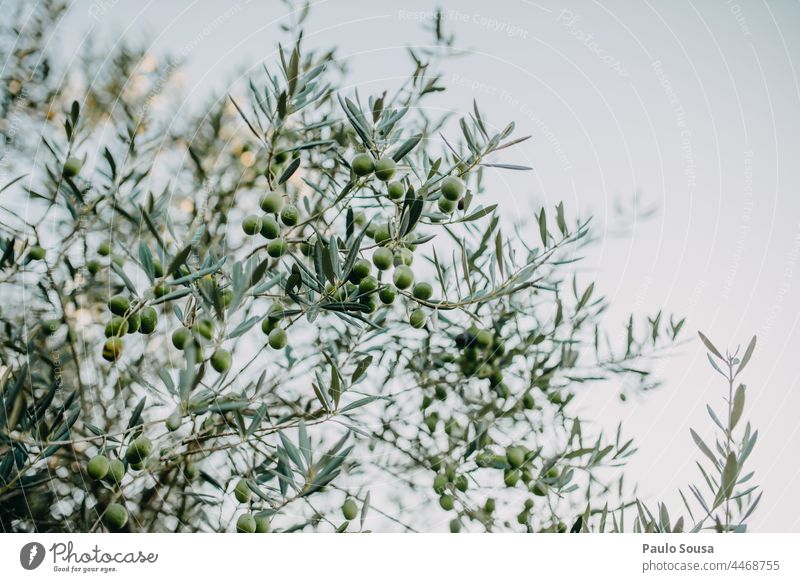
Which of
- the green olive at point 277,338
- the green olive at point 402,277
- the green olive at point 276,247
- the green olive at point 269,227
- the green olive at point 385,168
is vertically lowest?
the green olive at point 277,338

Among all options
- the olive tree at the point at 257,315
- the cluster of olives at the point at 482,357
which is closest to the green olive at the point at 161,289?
the olive tree at the point at 257,315

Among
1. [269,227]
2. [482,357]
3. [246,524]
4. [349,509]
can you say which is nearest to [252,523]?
[246,524]

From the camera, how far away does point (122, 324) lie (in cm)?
72

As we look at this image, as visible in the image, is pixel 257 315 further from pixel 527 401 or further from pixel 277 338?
pixel 527 401

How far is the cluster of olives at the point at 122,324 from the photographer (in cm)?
72

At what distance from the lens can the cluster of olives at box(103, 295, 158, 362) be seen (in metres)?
0.72

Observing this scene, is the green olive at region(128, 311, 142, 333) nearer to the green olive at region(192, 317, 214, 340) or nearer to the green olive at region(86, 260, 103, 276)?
the green olive at region(192, 317, 214, 340)

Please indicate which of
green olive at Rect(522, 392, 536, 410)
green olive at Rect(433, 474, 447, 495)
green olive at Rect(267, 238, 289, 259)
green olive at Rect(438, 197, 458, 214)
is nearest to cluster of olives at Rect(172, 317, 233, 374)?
green olive at Rect(267, 238, 289, 259)

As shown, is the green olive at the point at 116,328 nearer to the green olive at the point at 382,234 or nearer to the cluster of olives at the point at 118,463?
the cluster of olives at the point at 118,463
